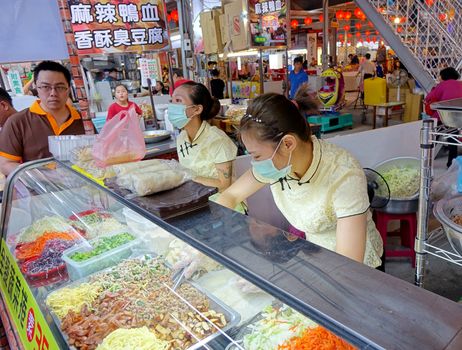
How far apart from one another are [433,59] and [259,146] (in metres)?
6.89

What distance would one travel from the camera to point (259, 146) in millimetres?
1674

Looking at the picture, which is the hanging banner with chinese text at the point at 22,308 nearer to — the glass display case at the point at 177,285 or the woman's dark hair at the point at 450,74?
the glass display case at the point at 177,285

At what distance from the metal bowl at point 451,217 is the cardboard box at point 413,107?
30.4 ft

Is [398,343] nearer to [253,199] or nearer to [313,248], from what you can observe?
[313,248]

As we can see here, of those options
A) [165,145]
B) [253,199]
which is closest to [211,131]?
[253,199]

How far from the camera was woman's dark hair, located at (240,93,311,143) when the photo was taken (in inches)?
64.4

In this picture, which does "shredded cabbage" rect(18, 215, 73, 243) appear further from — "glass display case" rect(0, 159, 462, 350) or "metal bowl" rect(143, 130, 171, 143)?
"metal bowl" rect(143, 130, 171, 143)

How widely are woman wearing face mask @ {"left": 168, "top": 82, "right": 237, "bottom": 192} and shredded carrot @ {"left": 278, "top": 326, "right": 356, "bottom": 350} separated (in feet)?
5.29

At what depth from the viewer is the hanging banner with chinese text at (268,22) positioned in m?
5.50

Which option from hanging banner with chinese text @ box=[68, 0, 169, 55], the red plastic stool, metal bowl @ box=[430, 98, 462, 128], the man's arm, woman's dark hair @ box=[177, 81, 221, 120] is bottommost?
the red plastic stool

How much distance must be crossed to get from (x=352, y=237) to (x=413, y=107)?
1043cm

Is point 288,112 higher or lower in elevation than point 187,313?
higher

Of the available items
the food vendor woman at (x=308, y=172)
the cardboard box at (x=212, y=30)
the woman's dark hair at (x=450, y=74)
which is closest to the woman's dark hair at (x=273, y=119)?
the food vendor woman at (x=308, y=172)

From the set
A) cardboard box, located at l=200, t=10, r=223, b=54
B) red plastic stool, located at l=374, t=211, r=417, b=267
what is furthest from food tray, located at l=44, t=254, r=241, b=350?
cardboard box, located at l=200, t=10, r=223, b=54
